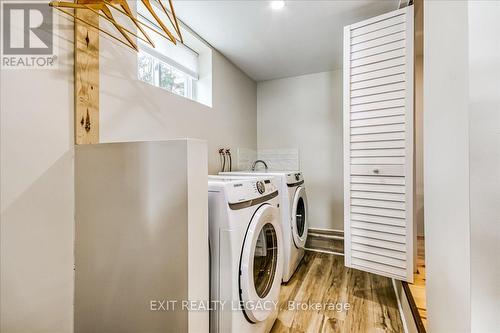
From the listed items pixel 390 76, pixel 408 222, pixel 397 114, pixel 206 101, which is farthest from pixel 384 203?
pixel 206 101

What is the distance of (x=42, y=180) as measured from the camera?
2.83 feet

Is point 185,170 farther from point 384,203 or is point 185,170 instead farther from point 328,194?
point 328,194

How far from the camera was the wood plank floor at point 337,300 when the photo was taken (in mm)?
1429

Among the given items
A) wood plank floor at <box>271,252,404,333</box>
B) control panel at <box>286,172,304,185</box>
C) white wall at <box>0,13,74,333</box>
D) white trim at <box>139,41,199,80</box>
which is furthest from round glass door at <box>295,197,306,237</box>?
white wall at <box>0,13,74,333</box>

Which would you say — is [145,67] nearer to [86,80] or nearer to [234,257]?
[86,80]

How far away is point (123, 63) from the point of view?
47.7 inches

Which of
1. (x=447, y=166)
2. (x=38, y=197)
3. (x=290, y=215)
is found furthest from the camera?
(x=290, y=215)

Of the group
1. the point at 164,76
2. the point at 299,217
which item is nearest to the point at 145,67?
the point at 164,76

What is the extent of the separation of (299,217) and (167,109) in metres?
1.61

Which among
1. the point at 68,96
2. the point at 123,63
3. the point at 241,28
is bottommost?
the point at 68,96

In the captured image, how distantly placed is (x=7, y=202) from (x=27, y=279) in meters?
0.31

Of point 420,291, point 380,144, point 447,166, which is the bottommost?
point 420,291

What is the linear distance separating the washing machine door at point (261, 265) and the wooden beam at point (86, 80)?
0.90 m

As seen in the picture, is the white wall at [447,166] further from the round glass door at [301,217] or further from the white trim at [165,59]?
the white trim at [165,59]
